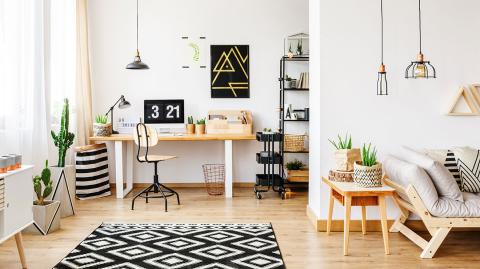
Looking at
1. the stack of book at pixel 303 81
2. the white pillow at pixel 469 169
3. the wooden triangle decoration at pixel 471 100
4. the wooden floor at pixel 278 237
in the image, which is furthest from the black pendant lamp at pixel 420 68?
the stack of book at pixel 303 81

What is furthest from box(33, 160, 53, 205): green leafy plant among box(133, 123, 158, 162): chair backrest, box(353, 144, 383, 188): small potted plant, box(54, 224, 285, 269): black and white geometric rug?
box(353, 144, 383, 188): small potted plant

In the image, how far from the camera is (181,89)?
6.00m

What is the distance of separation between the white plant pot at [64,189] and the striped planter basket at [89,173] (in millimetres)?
841

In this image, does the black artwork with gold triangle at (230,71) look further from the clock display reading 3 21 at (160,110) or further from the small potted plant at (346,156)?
the small potted plant at (346,156)

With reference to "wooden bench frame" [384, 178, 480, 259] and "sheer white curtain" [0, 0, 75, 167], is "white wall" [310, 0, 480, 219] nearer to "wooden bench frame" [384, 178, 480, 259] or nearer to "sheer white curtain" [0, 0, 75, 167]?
"wooden bench frame" [384, 178, 480, 259]

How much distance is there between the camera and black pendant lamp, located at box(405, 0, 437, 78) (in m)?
3.51

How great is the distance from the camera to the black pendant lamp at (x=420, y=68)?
11.5ft

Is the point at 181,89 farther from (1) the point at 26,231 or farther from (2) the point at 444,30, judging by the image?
(2) the point at 444,30

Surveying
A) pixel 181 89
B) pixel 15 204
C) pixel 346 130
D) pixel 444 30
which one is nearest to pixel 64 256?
pixel 15 204

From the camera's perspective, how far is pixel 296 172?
222 inches

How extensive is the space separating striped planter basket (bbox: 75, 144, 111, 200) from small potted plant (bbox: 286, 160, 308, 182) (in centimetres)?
233

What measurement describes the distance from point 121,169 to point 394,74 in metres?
3.26

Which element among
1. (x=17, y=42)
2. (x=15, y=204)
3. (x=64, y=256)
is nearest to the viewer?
(x=15, y=204)

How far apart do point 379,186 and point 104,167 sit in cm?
352
